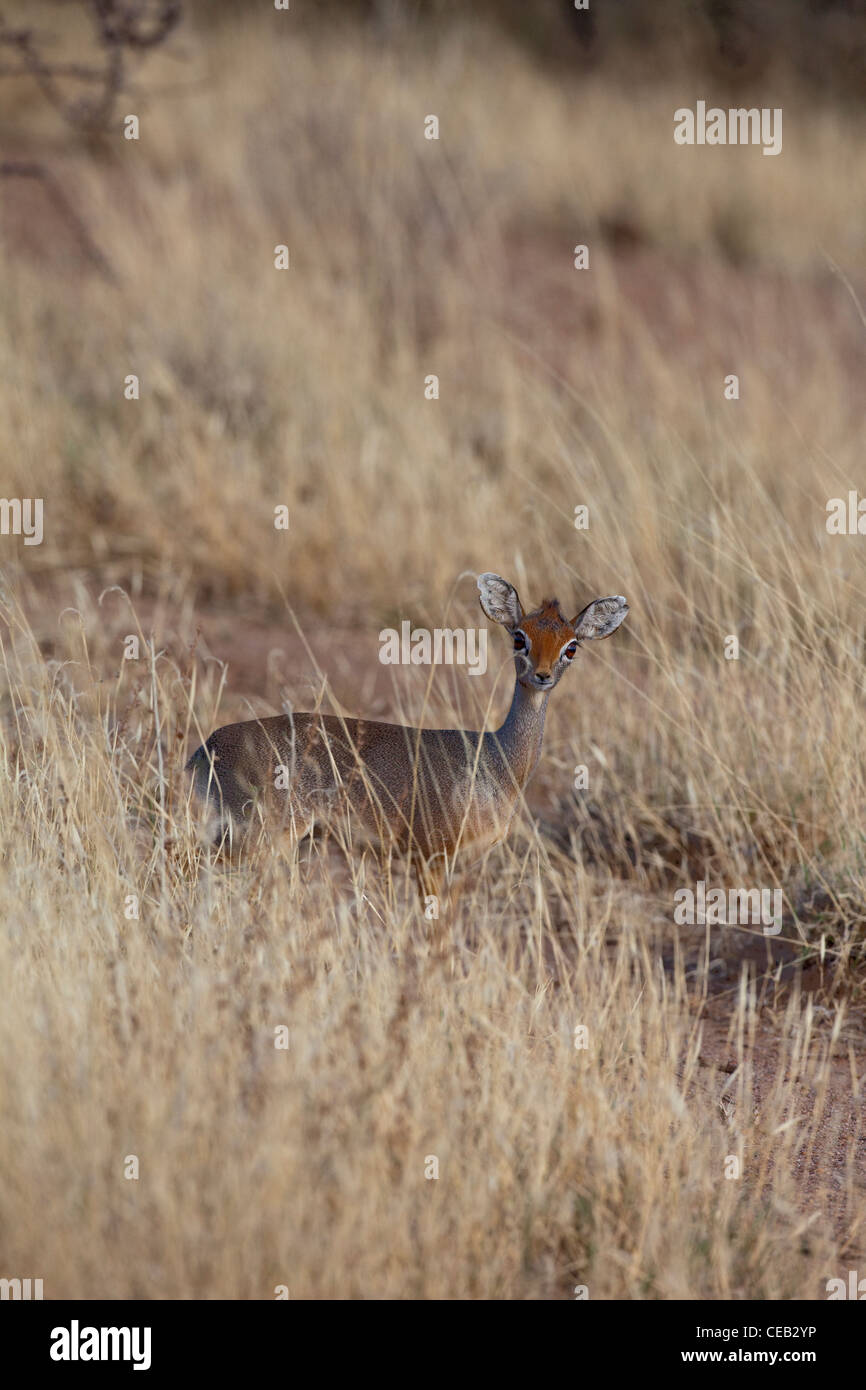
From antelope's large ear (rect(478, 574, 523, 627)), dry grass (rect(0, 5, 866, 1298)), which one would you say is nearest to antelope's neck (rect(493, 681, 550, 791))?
antelope's large ear (rect(478, 574, 523, 627))

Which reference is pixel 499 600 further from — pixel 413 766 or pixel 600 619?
pixel 413 766

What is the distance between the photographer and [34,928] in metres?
3.77

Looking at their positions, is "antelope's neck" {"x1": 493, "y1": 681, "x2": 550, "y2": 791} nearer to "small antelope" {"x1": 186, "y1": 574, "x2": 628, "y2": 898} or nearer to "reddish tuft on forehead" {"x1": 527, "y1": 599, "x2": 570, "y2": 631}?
"small antelope" {"x1": 186, "y1": 574, "x2": 628, "y2": 898}

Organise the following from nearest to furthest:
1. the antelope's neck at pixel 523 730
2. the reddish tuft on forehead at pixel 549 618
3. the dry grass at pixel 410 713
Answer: the dry grass at pixel 410 713 → the reddish tuft on forehead at pixel 549 618 → the antelope's neck at pixel 523 730

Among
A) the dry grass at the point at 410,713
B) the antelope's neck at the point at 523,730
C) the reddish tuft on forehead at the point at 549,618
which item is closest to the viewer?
the dry grass at the point at 410,713

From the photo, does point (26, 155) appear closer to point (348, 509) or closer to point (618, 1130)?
point (348, 509)

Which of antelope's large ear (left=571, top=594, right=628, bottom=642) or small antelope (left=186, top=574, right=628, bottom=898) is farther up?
antelope's large ear (left=571, top=594, right=628, bottom=642)

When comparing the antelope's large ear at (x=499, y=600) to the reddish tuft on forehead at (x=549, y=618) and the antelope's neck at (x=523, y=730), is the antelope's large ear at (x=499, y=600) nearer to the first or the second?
the reddish tuft on forehead at (x=549, y=618)

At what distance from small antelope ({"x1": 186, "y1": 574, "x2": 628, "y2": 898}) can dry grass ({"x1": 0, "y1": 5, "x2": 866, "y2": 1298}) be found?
0.57ft

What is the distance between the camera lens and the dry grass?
3256 millimetres

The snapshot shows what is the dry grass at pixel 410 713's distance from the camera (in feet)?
10.7

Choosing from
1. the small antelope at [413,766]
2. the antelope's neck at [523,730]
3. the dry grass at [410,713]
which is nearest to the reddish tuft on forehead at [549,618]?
the small antelope at [413,766]

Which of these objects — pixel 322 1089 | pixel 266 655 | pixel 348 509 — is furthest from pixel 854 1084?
pixel 348 509

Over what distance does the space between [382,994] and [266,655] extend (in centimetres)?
367
